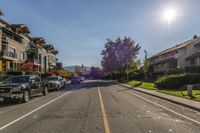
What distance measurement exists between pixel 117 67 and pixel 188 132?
68676mm

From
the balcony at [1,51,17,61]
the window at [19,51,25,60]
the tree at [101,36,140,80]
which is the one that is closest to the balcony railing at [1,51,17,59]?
the balcony at [1,51,17,61]

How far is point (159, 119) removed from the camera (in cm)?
1210

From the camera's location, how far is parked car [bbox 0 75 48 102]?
19.5 meters

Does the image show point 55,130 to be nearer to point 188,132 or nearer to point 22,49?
point 188,132

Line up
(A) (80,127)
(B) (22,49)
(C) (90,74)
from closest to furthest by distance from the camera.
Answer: (A) (80,127)
(B) (22,49)
(C) (90,74)

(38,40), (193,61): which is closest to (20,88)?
(193,61)

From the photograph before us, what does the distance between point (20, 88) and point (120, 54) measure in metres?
58.7

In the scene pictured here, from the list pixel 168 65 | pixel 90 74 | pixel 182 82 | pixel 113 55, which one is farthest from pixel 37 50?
pixel 90 74

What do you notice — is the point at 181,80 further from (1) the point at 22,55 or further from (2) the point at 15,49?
(1) the point at 22,55

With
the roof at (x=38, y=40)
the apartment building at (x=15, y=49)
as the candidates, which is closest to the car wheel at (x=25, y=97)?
the apartment building at (x=15, y=49)

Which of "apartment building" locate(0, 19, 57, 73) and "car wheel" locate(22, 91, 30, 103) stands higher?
"apartment building" locate(0, 19, 57, 73)

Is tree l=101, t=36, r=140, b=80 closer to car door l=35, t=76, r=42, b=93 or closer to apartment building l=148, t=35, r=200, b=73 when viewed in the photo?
apartment building l=148, t=35, r=200, b=73

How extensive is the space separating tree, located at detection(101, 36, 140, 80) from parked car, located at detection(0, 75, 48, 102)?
5316 cm

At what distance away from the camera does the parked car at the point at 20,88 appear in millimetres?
19516
